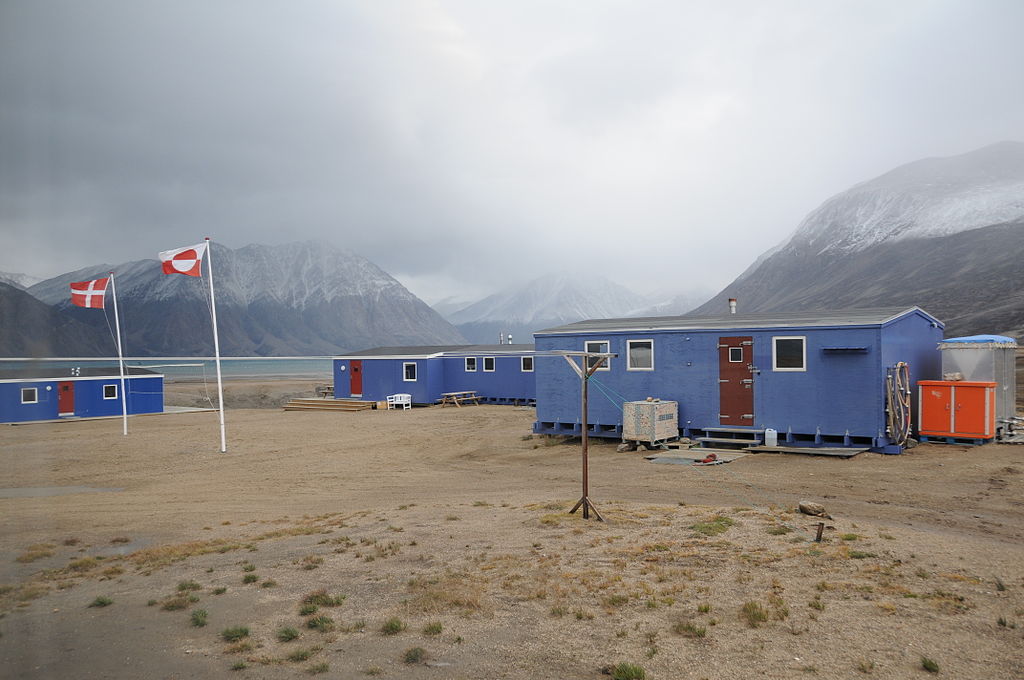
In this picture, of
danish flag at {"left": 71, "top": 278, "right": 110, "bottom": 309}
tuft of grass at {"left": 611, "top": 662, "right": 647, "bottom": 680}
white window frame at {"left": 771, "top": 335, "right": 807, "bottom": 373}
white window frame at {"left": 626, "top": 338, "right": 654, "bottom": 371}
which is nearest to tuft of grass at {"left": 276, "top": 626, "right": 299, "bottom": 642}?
tuft of grass at {"left": 611, "top": 662, "right": 647, "bottom": 680}

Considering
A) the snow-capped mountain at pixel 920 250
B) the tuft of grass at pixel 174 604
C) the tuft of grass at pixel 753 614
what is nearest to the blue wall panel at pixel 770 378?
the tuft of grass at pixel 753 614

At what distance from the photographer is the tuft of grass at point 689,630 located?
5570 mm

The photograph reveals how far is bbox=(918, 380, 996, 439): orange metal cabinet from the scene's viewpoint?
15797mm

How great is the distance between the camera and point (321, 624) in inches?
235

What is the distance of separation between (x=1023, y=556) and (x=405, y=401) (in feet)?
96.7

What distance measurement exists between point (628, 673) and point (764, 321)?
1423 cm

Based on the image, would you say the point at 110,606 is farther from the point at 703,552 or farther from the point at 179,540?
the point at 703,552

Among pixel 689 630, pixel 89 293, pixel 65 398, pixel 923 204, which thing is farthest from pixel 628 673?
pixel 923 204

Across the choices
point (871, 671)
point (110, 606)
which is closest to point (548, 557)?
point (871, 671)

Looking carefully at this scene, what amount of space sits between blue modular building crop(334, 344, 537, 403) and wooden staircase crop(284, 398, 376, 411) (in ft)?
3.35

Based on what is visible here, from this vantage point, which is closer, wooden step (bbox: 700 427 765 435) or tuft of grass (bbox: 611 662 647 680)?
tuft of grass (bbox: 611 662 647 680)

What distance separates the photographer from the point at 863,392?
15.7 m

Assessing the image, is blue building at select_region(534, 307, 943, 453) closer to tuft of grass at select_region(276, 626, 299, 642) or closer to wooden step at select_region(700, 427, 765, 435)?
wooden step at select_region(700, 427, 765, 435)

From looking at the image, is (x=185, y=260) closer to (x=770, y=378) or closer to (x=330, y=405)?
(x=770, y=378)
